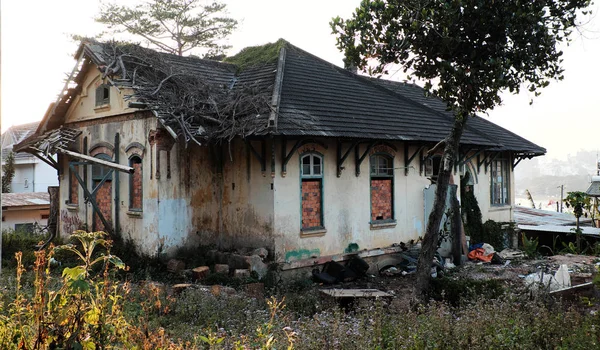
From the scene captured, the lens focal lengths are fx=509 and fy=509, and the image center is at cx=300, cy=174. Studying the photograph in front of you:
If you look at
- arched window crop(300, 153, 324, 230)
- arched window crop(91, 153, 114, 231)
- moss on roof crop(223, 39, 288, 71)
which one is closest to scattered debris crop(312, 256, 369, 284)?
arched window crop(300, 153, 324, 230)

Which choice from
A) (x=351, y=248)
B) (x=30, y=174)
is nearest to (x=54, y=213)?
(x=351, y=248)

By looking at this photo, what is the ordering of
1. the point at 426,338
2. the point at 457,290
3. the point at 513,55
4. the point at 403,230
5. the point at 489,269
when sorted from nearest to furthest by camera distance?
the point at 426,338, the point at 513,55, the point at 457,290, the point at 489,269, the point at 403,230

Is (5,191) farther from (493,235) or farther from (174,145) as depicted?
(493,235)

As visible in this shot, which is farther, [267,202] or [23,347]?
[267,202]

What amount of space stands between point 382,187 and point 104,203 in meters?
8.06

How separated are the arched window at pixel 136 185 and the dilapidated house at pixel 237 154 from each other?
0.03 meters

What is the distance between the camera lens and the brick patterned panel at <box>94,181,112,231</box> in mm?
14336

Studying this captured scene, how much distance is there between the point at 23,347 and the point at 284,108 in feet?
32.0

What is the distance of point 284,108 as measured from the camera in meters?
13.0

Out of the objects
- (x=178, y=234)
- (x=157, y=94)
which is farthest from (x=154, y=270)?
(x=157, y=94)

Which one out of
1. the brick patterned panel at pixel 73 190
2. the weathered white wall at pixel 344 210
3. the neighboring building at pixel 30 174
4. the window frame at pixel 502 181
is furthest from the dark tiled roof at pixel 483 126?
the neighboring building at pixel 30 174

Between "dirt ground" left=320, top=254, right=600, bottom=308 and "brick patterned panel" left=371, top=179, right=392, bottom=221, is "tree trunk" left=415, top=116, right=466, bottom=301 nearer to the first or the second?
"dirt ground" left=320, top=254, right=600, bottom=308

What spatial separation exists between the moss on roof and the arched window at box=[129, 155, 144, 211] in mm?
4950

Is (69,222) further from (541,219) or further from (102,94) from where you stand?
(541,219)
